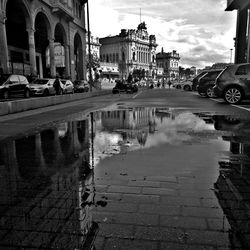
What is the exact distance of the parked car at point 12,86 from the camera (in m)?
19.7

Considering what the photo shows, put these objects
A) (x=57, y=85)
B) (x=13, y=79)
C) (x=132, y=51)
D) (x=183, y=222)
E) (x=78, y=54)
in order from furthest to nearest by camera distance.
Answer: (x=132, y=51)
(x=78, y=54)
(x=57, y=85)
(x=13, y=79)
(x=183, y=222)

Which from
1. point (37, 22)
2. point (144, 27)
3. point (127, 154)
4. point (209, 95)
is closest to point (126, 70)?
point (144, 27)

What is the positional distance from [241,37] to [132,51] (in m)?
132

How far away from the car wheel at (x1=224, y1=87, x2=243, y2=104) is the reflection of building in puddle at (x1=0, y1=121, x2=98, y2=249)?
1069 cm

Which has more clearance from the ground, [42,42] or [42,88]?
[42,42]

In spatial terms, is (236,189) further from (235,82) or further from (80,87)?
Answer: (80,87)

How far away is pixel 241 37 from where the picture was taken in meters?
33.7

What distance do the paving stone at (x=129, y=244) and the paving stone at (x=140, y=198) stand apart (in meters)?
0.84

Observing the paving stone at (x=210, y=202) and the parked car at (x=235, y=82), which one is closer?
the paving stone at (x=210, y=202)

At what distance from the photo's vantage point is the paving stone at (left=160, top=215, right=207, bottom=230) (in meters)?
2.67

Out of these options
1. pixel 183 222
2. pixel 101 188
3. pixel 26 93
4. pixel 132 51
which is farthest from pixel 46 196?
pixel 132 51

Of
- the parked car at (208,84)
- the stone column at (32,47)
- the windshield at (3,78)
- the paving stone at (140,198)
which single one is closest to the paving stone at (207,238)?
the paving stone at (140,198)

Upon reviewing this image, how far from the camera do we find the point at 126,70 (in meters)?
157

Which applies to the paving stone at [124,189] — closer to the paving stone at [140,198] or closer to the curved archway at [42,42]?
the paving stone at [140,198]
